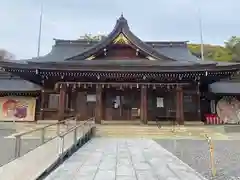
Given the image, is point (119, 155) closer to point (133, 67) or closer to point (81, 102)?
point (133, 67)

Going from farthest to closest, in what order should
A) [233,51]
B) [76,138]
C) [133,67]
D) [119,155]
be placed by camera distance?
[233,51] < [133,67] < [76,138] < [119,155]

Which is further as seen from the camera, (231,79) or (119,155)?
(231,79)

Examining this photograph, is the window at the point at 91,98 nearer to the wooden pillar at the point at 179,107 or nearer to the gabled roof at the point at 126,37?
the gabled roof at the point at 126,37

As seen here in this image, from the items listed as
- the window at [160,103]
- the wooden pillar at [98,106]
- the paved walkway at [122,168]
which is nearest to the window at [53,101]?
the wooden pillar at [98,106]

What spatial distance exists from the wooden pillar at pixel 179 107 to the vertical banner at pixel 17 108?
11.1 m

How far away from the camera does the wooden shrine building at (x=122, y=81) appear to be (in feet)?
51.2

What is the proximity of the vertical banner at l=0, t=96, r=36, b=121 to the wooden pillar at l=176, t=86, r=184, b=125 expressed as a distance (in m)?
11.1

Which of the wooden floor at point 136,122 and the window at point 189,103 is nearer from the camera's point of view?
the wooden floor at point 136,122

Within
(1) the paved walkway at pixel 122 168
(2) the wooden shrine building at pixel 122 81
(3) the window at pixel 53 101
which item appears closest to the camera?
(1) the paved walkway at pixel 122 168

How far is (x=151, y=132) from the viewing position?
14086 mm

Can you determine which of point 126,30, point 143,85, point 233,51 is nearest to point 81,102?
point 143,85

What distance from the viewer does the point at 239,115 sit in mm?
19656

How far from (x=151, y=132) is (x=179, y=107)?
3007 mm

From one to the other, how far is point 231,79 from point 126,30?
35.9ft
